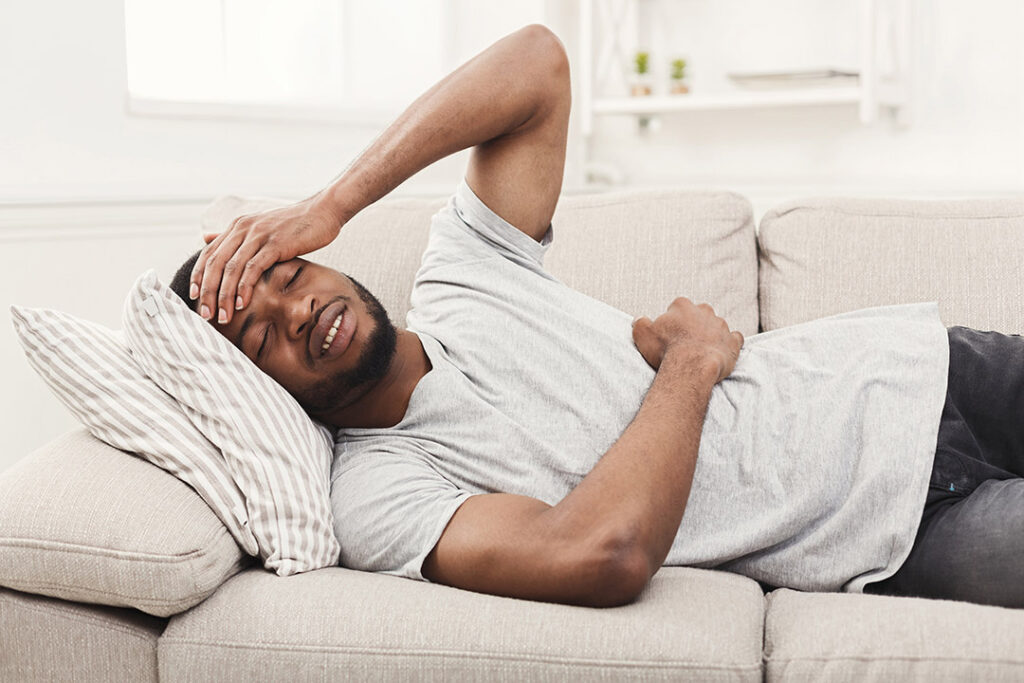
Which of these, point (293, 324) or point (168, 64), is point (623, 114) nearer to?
point (168, 64)

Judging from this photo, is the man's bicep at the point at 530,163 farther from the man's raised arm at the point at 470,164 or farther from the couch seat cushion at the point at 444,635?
the couch seat cushion at the point at 444,635

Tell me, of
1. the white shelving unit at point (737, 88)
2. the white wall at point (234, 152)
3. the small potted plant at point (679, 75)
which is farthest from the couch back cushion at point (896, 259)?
the small potted plant at point (679, 75)

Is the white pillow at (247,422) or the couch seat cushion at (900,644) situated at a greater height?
the white pillow at (247,422)

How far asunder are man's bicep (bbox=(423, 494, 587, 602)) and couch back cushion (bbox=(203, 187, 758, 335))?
63 centimetres

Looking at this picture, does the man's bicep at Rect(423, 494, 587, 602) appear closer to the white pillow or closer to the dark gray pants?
the white pillow

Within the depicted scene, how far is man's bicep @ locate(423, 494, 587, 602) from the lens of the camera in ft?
4.08

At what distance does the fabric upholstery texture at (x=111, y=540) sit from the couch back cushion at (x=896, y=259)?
41.2 inches

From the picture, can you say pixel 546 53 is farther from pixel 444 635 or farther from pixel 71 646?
pixel 71 646

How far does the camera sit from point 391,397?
1562 mm

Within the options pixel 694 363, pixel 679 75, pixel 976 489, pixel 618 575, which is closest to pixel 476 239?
pixel 694 363

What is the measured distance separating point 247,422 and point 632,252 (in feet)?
2.57

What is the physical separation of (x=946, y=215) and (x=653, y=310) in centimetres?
53

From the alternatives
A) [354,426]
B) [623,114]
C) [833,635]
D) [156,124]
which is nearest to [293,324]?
[354,426]

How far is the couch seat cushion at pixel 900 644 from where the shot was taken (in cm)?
114
